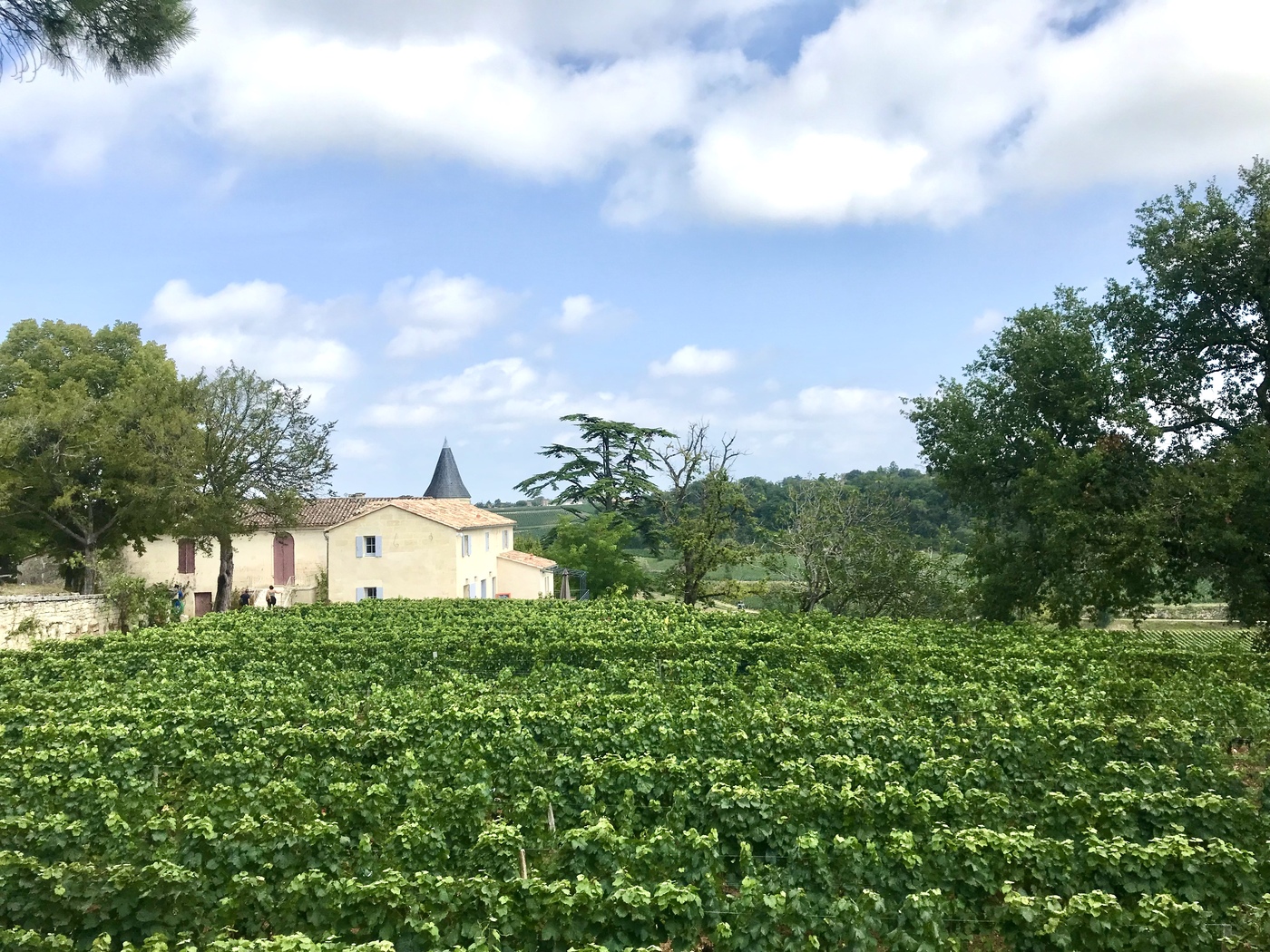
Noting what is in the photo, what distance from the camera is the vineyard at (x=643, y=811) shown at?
7.06 metres

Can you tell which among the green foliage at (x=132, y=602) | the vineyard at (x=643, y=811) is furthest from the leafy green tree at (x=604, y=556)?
the vineyard at (x=643, y=811)

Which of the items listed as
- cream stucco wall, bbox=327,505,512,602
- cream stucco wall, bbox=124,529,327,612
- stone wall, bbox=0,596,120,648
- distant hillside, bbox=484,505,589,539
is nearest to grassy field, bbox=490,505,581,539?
distant hillside, bbox=484,505,589,539

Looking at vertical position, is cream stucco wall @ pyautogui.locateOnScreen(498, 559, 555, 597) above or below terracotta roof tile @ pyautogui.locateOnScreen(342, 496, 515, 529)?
below

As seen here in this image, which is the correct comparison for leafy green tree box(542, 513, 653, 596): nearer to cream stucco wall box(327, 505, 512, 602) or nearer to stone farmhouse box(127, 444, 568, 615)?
stone farmhouse box(127, 444, 568, 615)

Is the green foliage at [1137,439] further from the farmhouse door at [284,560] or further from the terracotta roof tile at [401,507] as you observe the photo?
the farmhouse door at [284,560]

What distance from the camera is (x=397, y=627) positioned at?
24.8 metres

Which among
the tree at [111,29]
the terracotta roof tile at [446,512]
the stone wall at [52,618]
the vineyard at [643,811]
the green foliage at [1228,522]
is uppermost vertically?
the tree at [111,29]

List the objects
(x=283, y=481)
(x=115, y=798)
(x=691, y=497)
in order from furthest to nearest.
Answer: (x=691, y=497) < (x=283, y=481) < (x=115, y=798)

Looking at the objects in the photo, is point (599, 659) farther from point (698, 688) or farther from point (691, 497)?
point (691, 497)

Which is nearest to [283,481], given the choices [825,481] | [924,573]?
[825,481]

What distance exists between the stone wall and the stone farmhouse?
1060cm

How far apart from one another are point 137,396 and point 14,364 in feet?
26.4

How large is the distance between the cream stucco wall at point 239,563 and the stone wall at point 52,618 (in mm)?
14106

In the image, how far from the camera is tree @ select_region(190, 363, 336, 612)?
39.9 m
